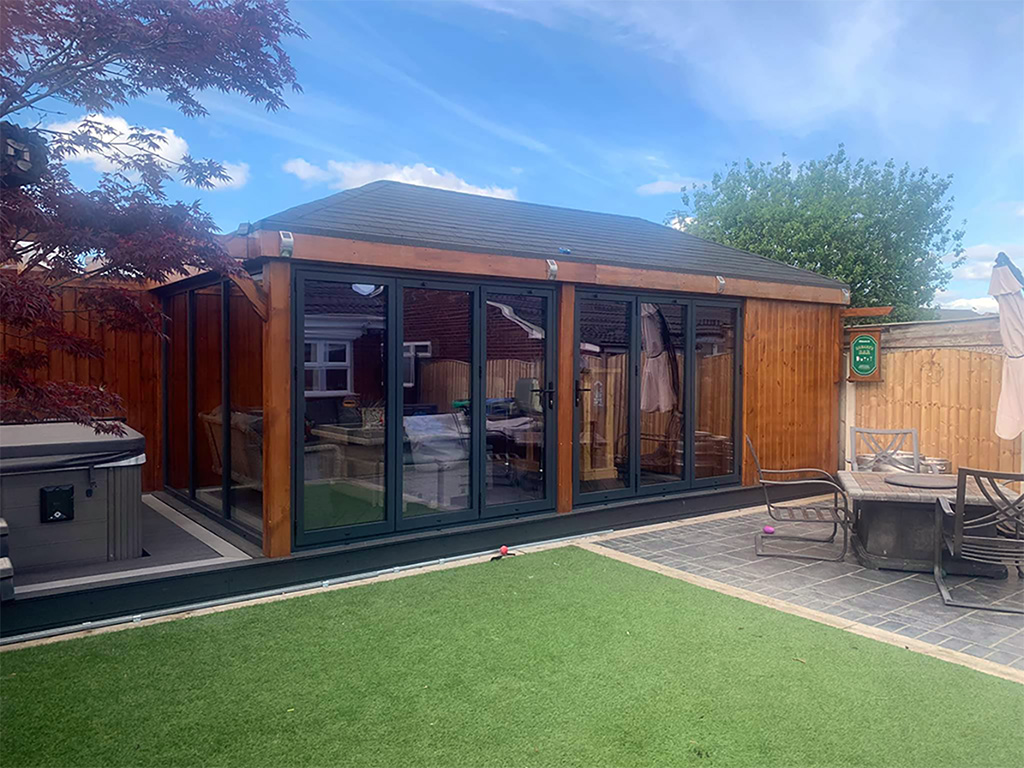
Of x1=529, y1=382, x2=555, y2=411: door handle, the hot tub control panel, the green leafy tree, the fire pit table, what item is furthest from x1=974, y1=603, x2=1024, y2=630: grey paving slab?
the green leafy tree

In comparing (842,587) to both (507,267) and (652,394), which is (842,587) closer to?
(652,394)

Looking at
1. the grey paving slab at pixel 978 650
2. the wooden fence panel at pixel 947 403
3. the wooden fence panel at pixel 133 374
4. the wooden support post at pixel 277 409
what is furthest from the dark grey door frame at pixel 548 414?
the wooden fence panel at pixel 947 403

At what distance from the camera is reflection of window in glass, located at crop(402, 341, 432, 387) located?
16.8 feet

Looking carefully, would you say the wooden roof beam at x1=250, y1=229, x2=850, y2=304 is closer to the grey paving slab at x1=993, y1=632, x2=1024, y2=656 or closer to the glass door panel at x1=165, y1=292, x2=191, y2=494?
the glass door panel at x1=165, y1=292, x2=191, y2=494

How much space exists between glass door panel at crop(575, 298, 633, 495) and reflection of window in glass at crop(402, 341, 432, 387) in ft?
5.12

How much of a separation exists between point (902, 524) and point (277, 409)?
4.44 metres

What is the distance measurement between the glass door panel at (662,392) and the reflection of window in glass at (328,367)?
294 cm

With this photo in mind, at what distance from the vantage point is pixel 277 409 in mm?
4625

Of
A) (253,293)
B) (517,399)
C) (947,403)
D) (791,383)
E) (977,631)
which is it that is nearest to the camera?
(977,631)

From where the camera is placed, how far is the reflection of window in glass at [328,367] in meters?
4.74

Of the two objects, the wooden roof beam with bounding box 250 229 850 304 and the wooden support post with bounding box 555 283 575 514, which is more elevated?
the wooden roof beam with bounding box 250 229 850 304

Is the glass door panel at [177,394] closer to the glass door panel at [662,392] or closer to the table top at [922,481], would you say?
the glass door panel at [662,392]

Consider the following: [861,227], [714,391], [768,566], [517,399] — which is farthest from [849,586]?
[861,227]

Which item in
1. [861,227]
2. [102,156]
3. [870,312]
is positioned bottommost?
[870,312]
